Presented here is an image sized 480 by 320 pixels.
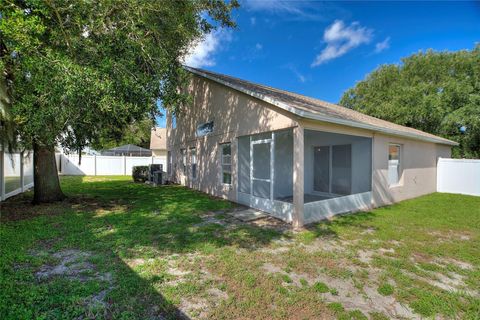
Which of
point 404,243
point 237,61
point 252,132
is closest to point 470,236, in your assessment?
point 404,243

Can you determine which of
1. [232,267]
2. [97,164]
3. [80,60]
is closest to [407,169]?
[232,267]

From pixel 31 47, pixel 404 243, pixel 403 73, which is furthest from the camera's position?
pixel 403 73

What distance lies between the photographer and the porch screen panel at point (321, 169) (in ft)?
33.1

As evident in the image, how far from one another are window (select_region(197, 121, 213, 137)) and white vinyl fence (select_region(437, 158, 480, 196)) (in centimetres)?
1154

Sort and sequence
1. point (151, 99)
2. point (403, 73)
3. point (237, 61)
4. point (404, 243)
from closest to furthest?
point (404, 243), point (151, 99), point (237, 61), point (403, 73)

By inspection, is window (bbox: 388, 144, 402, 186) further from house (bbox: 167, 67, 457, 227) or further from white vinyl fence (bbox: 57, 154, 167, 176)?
white vinyl fence (bbox: 57, 154, 167, 176)

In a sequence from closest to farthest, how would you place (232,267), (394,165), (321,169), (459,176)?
(232,267), (394,165), (321,169), (459,176)

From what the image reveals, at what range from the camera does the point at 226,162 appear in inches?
357

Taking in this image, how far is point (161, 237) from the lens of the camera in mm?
4934

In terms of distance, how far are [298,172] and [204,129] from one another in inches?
233

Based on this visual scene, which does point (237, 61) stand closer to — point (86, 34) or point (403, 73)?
point (86, 34)

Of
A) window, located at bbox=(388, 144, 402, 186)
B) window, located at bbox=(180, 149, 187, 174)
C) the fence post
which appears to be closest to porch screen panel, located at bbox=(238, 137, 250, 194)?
window, located at bbox=(180, 149, 187, 174)

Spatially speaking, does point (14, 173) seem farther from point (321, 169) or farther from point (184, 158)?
point (321, 169)

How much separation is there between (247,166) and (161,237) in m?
4.25
